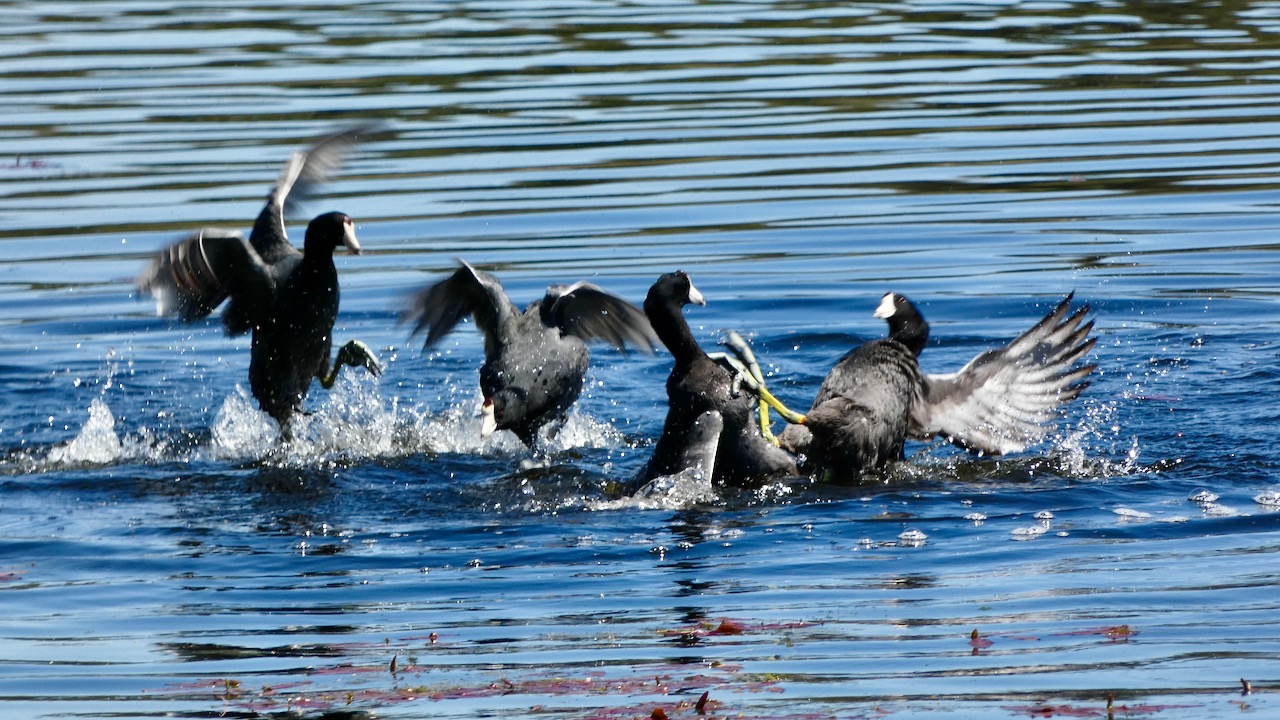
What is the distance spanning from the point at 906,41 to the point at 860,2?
2821 millimetres

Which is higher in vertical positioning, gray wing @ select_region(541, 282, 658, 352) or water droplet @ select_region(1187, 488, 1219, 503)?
gray wing @ select_region(541, 282, 658, 352)

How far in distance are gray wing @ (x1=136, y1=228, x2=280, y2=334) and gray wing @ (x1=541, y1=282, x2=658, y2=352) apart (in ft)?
4.20

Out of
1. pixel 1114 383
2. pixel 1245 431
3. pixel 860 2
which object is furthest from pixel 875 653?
pixel 860 2

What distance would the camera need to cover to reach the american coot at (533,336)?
24.3ft

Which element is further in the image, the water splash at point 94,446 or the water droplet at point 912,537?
the water splash at point 94,446

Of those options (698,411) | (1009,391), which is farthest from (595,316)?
(1009,391)

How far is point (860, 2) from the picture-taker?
63.6ft

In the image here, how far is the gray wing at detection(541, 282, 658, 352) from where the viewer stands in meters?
7.57

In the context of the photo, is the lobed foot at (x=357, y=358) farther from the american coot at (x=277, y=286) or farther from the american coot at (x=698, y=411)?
the american coot at (x=698, y=411)

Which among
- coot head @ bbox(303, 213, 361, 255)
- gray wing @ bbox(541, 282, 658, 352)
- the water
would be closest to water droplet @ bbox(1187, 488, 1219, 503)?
the water

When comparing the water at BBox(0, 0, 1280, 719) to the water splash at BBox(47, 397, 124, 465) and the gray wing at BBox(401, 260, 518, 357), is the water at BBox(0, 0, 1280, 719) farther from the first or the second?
the gray wing at BBox(401, 260, 518, 357)

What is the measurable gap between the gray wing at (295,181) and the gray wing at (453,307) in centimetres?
67

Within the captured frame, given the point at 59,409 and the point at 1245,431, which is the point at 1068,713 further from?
the point at 59,409

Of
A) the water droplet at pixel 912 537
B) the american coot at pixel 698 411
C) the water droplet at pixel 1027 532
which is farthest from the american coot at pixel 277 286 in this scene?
the water droplet at pixel 1027 532
